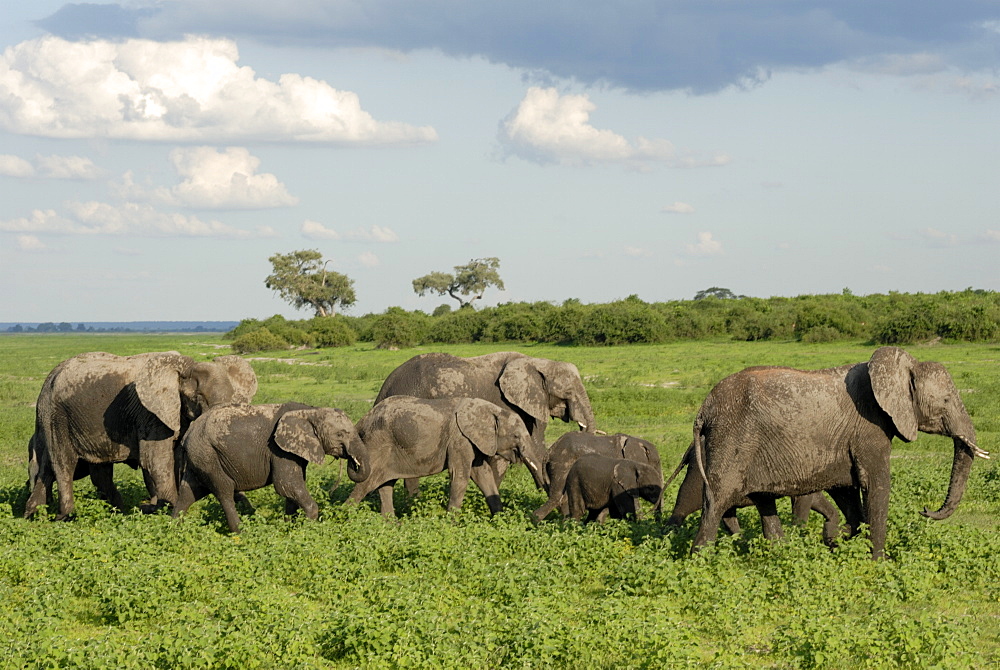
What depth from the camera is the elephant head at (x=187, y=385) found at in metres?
13.1

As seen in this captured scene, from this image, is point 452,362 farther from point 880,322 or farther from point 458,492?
point 880,322

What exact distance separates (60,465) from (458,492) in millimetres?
5145

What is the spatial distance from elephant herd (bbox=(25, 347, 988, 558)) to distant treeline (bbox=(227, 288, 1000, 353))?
30795mm

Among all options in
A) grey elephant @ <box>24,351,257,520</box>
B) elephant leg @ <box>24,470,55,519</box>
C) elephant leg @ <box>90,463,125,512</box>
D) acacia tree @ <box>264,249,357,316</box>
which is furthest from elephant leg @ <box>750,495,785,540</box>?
acacia tree @ <box>264,249,357,316</box>

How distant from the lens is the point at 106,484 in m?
14.5

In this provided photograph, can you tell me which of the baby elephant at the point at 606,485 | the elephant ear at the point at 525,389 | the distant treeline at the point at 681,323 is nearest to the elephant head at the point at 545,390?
the elephant ear at the point at 525,389

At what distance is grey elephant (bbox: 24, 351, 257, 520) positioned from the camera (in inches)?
523

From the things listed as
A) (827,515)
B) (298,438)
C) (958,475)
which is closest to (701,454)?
(827,515)

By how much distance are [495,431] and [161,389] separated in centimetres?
418

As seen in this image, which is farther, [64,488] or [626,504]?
[64,488]

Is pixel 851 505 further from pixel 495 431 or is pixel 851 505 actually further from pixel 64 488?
pixel 64 488

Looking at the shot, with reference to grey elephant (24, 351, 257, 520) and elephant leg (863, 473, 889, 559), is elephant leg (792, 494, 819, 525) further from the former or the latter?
grey elephant (24, 351, 257, 520)

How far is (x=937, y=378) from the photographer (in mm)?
10570

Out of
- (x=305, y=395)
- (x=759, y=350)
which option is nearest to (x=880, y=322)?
(x=759, y=350)
